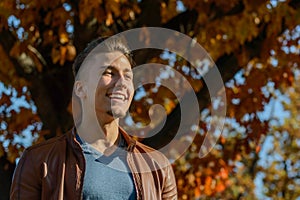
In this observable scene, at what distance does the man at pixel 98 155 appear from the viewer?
120 inches

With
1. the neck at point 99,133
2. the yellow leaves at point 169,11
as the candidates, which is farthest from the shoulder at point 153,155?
the yellow leaves at point 169,11

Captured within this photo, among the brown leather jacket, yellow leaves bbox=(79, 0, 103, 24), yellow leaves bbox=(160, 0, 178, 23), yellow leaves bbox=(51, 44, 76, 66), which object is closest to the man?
the brown leather jacket

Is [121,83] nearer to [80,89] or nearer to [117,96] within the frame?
[117,96]

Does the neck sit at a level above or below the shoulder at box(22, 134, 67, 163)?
above

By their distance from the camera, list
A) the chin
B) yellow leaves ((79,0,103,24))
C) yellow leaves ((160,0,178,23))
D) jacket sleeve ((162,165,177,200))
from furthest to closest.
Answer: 1. yellow leaves ((160,0,178,23))
2. yellow leaves ((79,0,103,24))
3. jacket sleeve ((162,165,177,200))
4. the chin

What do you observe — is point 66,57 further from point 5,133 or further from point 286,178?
point 286,178

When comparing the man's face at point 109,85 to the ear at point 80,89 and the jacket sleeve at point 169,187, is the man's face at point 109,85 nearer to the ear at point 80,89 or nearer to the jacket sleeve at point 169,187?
the ear at point 80,89

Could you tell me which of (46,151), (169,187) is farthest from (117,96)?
(169,187)

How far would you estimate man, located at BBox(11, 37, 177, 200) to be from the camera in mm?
3057

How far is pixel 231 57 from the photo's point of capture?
778 cm

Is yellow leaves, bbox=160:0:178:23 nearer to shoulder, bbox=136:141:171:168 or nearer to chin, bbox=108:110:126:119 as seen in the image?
shoulder, bbox=136:141:171:168

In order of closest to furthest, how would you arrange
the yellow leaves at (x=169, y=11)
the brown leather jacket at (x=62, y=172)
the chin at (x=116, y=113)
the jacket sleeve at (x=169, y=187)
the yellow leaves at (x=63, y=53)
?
the brown leather jacket at (x=62, y=172) → the chin at (x=116, y=113) → the jacket sleeve at (x=169, y=187) → the yellow leaves at (x=63, y=53) → the yellow leaves at (x=169, y=11)

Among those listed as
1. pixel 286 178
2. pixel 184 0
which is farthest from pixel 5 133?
pixel 286 178

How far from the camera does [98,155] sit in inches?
125
